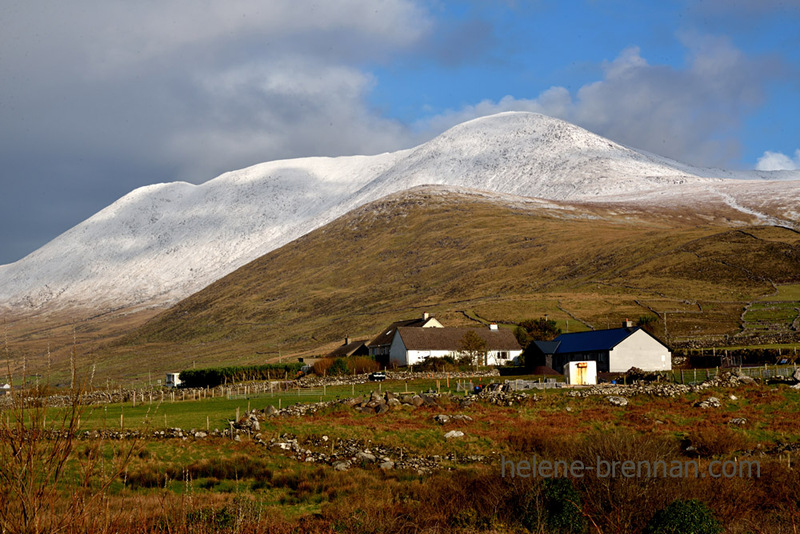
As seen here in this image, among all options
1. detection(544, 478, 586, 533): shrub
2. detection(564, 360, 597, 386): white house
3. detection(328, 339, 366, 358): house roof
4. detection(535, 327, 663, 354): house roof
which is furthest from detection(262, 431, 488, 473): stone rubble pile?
detection(328, 339, 366, 358): house roof

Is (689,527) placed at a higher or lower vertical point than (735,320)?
lower

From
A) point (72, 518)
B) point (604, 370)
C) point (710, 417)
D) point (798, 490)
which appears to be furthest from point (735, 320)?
point (72, 518)

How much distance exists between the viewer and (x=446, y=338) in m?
99.7

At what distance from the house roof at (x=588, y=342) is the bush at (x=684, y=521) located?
61307mm

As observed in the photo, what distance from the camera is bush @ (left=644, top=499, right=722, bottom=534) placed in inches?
675

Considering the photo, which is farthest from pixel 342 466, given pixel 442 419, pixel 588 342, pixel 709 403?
pixel 588 342

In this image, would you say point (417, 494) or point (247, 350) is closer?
point (417, 494)

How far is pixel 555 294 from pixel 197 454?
12326 cm

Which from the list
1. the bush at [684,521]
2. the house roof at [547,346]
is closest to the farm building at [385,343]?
the house roof at [547,346]

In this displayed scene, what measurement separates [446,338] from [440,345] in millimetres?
2281

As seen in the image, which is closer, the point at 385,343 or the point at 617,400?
the point at 617,400

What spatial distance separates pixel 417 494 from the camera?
2472 cm

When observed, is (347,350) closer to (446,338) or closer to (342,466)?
(446,338)

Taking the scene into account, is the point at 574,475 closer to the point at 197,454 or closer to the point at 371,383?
the point at 197,454
